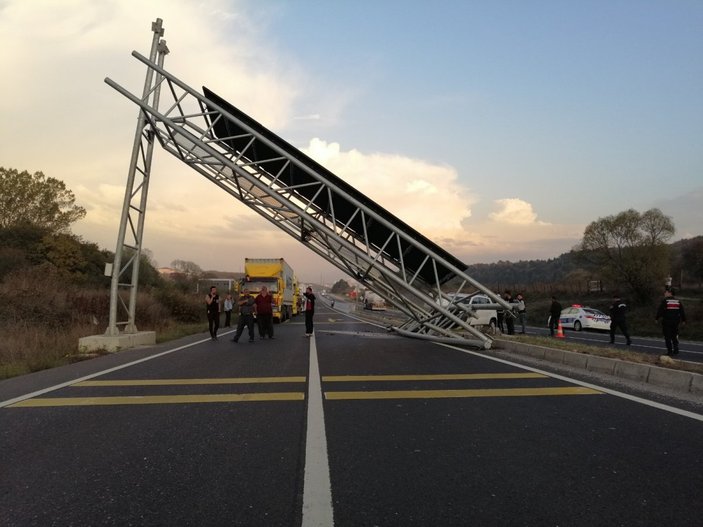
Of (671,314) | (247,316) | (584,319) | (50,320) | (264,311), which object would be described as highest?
(671,314)

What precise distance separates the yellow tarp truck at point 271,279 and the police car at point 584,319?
16.6 m

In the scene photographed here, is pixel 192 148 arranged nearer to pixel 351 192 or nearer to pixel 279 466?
pixel 351 192

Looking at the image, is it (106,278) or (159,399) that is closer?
(159,399)

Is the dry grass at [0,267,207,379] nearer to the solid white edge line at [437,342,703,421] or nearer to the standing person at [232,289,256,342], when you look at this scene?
the standing person at [232,289,256,342]

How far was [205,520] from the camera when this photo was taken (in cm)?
302

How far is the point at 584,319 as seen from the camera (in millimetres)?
28016

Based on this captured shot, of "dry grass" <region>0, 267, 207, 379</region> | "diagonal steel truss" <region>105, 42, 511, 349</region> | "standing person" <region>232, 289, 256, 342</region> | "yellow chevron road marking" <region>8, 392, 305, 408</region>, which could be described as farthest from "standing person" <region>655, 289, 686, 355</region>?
"dry grass" <region>0, 267, 207, 379</region>

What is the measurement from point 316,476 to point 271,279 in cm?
2618

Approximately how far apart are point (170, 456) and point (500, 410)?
12.3 feet

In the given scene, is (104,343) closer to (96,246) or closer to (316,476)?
(316,476)

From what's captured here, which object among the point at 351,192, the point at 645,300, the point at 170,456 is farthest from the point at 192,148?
the point at 645,300

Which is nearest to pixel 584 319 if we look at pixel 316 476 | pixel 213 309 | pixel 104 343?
pixel 213 309

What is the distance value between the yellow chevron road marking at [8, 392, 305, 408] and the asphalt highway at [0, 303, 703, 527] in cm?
3

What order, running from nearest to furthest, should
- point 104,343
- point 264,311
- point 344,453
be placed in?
1. point 344,453
2. point 104,343
3. point 264,311
